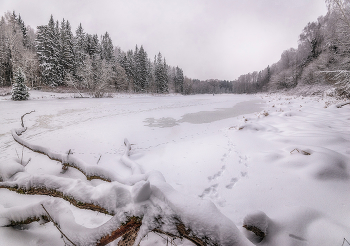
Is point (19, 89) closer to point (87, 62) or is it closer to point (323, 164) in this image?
point (87, 62)

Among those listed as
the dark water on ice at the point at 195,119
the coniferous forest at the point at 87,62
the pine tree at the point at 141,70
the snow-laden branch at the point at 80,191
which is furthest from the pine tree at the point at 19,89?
the pine tree at the point at 141,70

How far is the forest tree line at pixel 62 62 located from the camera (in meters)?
26.0

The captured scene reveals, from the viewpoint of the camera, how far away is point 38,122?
7773 mm

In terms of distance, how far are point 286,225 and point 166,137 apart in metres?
5.07

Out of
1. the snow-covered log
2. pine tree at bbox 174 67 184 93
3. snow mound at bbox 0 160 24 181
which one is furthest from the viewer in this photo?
pine tree at bbox 174 67 184 93

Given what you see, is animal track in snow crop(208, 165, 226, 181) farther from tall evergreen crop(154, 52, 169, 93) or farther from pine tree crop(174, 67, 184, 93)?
pine tree crop(174, 67, 184, 93)

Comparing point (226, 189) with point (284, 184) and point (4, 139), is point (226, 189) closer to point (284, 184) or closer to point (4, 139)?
point (284, 184)

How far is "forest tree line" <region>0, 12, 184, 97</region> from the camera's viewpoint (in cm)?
2602

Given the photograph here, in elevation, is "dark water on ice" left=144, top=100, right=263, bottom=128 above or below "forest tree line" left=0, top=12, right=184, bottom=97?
below

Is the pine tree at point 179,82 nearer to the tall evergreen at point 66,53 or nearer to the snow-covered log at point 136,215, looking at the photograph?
the tall evergreen at point 66,53

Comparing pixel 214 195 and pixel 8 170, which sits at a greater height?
pixel 8 170

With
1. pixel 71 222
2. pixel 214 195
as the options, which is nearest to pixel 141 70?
pixel 214 195

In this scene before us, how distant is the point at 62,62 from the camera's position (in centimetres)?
3334

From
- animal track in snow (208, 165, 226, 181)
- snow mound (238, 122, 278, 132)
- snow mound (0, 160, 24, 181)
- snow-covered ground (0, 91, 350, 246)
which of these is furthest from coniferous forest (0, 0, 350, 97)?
snow mound (0, 160, 24, 181)
